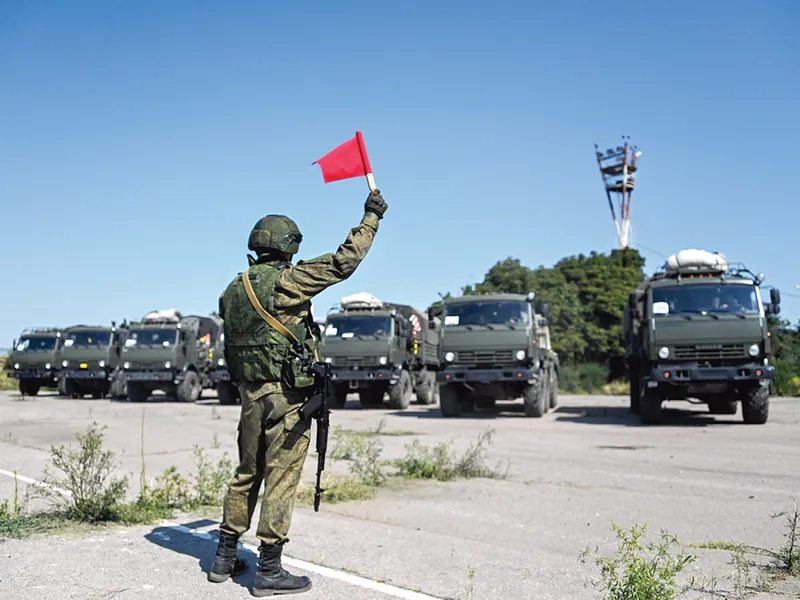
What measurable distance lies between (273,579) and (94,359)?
79.3 feet

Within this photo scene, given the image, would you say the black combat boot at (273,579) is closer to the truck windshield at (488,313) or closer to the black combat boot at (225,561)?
the black combat boot at (225,561)

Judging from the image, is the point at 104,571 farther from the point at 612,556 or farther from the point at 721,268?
the point at 721,268

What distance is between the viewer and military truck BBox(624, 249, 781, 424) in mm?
13617

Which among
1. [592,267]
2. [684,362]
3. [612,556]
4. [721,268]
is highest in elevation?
[592,267]

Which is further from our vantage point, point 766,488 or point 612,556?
point 766,488

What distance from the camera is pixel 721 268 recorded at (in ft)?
48.4

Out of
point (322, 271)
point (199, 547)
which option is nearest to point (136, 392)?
point (199, 547)

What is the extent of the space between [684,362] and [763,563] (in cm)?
937

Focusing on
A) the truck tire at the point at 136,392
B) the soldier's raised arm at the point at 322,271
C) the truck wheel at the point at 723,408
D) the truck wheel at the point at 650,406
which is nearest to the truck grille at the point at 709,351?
the truck wheel at the point at 650,406

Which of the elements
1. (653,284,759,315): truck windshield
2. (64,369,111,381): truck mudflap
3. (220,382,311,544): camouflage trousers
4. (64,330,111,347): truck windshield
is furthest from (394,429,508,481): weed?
(64,330,111,347): truck windshield

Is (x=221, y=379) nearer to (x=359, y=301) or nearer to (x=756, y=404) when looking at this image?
(x=359, y=301)

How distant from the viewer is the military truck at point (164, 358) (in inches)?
976

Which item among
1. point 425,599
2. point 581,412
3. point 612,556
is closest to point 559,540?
point 612,556

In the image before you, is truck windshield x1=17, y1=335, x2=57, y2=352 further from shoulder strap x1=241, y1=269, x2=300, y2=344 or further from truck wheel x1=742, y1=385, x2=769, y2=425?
shoulder strap x1=241, y1=269, x2=300, y2=344
